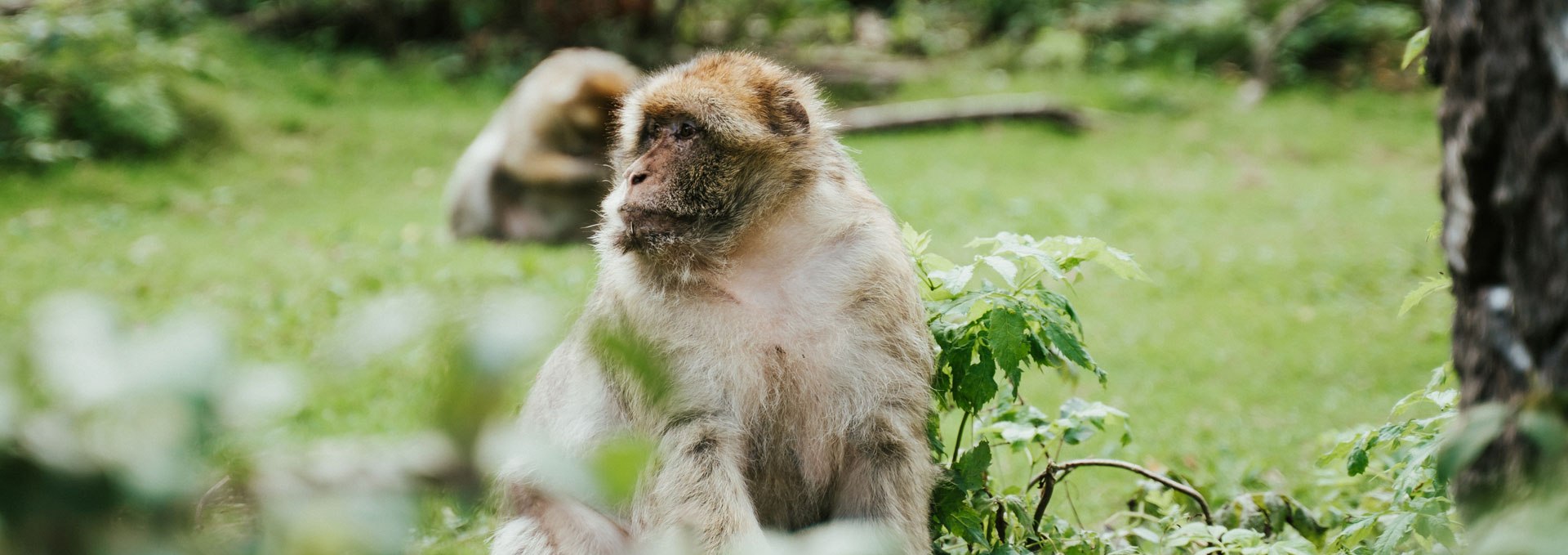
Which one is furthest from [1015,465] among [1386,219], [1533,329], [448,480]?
[1386,219]

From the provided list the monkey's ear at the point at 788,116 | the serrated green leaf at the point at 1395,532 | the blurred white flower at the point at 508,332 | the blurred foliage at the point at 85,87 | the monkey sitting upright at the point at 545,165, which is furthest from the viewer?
the blurred foliage at the point at 85,87

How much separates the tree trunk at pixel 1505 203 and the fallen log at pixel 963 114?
11.4m

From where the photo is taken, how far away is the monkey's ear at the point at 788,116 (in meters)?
3.37

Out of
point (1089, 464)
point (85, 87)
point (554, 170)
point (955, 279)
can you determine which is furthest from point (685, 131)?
point (85, 87)

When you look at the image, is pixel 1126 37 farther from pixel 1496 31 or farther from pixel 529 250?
pixel 1496 31

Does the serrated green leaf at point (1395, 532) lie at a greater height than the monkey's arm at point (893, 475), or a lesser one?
greater

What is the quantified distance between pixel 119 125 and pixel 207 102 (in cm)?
124

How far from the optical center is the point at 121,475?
887 millimetres

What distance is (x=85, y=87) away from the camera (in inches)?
435

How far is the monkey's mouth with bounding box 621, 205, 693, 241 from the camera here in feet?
10.2

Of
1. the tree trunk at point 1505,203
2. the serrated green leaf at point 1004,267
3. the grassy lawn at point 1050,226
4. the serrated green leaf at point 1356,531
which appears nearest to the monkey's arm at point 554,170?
the grassy lawn at point 1050,226

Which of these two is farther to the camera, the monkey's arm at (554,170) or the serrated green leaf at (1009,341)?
the monkey's arm at (554,170)

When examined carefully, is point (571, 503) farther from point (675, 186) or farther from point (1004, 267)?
point (1004, 267)

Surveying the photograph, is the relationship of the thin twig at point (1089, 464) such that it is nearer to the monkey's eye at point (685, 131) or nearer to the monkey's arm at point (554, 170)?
the monkey's eye at point (685, 131)
